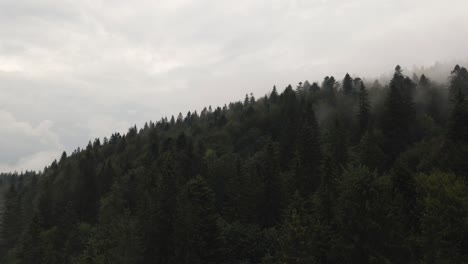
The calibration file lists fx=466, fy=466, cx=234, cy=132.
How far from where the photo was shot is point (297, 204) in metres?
56.5

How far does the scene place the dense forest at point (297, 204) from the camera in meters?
36.2

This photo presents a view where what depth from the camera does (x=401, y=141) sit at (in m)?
96.0

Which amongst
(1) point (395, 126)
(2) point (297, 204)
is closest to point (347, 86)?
(1) point (395, 126)

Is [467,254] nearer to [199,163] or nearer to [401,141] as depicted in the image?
[401,141]

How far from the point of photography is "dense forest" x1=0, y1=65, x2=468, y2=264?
36219 mm

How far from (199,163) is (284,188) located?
3218 cm

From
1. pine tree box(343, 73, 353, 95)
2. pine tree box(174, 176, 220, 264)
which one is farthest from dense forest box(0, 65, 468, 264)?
pine tree box(343, 73, 353, 95)

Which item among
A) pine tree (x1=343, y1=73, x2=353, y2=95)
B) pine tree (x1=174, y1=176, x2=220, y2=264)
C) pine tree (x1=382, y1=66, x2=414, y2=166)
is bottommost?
pine tree (x1=174, y1=176, x2=220, y2=264)

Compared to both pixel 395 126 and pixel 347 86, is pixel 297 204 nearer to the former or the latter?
pixel 395 126

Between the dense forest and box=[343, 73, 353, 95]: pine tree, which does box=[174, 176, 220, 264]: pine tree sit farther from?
box=[343, 73, 353, 95]: pine tree

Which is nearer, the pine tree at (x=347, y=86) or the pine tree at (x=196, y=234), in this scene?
the pine tree at (x=196, y=234)

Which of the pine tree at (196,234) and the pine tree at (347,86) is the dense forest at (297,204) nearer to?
the pine tree at (196,234)

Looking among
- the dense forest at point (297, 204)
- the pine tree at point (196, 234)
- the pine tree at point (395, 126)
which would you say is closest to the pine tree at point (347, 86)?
the dense forest at point (297, 204)

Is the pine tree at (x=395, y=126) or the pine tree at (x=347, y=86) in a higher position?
the pine tree at (x=347, y=86)
